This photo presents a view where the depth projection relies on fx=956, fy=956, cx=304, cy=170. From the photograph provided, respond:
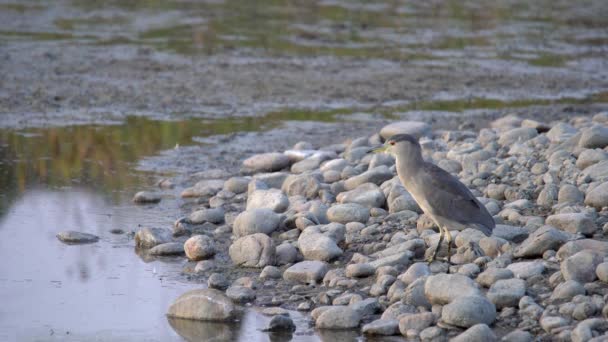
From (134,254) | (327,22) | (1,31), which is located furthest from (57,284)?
(327,22)

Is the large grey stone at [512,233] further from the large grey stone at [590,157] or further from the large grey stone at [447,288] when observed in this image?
the large grey stone at [590,157]

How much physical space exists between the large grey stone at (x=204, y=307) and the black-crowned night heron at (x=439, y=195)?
4.81 feet

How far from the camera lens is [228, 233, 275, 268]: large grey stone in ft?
22.3

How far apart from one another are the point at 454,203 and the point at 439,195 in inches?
4.5

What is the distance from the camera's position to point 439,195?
646 cm

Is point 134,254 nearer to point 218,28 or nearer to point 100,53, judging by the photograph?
point 100,53

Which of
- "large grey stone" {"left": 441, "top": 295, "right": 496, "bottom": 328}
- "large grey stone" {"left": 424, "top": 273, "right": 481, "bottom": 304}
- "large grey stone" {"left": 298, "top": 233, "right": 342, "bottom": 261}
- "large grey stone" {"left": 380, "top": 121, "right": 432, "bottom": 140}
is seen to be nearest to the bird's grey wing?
"large grey stone" {"left": 424, "top": 273, "right": 481, "bottom": 304}

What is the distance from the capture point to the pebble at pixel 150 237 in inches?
288

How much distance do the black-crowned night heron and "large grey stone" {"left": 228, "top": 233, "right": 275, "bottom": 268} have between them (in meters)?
1.08

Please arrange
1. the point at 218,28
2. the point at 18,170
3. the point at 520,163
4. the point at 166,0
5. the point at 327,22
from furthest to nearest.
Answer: the point at 166,0 → the point at 327,22 → the point at 218,28 → the point at 18,170 → the point at 520,163

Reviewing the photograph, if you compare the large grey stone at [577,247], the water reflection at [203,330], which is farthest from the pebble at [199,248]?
the large grey stone at [577,247]

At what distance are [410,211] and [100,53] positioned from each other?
8.77m

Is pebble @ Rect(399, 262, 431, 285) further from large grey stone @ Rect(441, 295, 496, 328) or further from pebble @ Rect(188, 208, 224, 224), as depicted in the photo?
pebble @ Rect(188, 208, 224, 224)

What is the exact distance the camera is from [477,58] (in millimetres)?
16156
